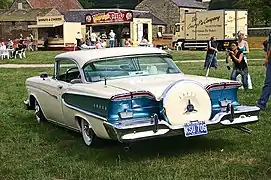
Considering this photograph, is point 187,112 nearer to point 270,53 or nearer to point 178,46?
point 270,53

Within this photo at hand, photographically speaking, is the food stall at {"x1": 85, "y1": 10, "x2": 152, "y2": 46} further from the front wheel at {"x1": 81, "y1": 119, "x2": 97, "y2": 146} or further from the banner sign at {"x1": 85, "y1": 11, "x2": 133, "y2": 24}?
the front wheel at {"x1": 81, "y1": 119, "x2": 97, "y2": 146}

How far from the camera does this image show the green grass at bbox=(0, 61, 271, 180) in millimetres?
6199

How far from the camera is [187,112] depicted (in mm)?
6891

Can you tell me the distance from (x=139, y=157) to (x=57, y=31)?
45512mm

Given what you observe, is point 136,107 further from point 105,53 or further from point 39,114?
point 39,114

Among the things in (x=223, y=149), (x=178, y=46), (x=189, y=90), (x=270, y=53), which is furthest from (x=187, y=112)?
(x=178, y=46)

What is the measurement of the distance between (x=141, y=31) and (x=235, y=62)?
126ft

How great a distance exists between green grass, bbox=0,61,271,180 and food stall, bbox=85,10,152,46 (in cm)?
4011

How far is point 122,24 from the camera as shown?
5069 centimetres

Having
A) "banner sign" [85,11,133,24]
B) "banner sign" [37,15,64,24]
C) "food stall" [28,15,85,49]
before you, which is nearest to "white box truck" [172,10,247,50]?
"banner sign" [85,11,133,24]

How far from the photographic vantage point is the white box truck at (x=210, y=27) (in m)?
47.4

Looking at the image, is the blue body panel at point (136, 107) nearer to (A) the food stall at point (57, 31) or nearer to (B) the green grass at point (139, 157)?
(B) the green grass at point (139, 157)

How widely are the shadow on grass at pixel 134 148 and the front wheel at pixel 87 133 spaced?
0.31ft

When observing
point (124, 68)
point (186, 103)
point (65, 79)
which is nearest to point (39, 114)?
point (65, 79)
